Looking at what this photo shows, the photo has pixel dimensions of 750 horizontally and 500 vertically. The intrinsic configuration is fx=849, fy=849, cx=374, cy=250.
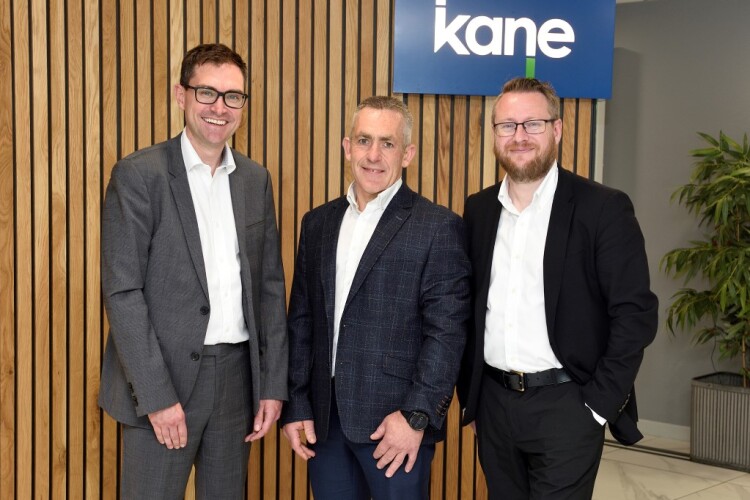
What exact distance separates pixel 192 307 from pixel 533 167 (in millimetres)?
1214

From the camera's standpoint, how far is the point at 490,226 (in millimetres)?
2932

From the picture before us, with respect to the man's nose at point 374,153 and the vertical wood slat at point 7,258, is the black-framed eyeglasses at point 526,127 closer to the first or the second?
the man's nose at point 374,153

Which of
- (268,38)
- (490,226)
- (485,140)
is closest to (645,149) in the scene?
(485,140)

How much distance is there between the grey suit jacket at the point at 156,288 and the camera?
2686 mm

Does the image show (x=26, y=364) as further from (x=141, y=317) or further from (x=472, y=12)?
(x=472, y=12)

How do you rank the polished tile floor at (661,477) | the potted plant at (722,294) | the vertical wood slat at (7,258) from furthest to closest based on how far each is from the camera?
1. the potted plant at (722,294)
2. the polished tile floor at (661,477)
3. the vertical wood slat at (7,258)

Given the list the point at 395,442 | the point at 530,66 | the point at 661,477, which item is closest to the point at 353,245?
the point at 395,442

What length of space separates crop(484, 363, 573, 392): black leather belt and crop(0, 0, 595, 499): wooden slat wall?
1.67 meters

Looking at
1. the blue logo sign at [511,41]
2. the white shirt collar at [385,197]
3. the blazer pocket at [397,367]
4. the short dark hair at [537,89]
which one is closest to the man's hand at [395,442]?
the blazer pocket at [397,367]

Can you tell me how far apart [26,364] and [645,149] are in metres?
5.25

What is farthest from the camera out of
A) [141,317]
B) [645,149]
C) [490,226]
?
[645,149]

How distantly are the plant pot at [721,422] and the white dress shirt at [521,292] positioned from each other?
416 cm

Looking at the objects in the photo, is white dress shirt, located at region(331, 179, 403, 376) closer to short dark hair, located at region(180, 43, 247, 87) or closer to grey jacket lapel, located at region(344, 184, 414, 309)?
grey jacket lapel, located at region(344, 184, 414, 309)

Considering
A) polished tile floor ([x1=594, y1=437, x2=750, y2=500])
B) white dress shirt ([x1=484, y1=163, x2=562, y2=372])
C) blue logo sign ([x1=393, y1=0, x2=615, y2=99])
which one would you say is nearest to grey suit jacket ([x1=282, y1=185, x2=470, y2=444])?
white dress shirt ([x1=484, y1=163, x2=562, y2=372])
